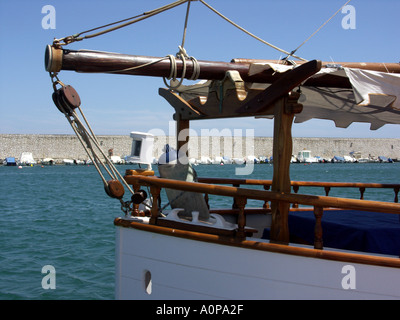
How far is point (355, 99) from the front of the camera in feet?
14.8

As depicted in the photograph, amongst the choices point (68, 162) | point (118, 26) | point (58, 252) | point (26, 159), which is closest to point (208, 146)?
point (68, 162)

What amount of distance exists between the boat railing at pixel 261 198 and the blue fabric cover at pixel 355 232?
49 centimetres

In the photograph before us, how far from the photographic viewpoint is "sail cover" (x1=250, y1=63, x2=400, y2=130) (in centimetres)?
420

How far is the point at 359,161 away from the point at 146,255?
10269cm

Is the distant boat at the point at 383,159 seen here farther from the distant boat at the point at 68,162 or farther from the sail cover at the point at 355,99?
the sail cover at the point at 355,99

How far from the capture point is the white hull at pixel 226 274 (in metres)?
3.88

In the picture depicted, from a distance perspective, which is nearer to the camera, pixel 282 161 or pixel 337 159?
pixel 282 161

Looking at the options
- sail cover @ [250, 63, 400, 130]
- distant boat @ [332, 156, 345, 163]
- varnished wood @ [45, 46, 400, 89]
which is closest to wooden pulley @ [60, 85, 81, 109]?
varnished wood @ [45, 46, 400, 89]

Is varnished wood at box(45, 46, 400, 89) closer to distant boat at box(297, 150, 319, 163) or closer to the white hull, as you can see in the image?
the white hull

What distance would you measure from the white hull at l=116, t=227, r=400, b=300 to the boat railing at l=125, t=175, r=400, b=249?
203 millimetres

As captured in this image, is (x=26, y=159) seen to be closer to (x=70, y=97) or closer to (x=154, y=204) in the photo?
(x=70, y=97)

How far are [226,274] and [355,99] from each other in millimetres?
1878

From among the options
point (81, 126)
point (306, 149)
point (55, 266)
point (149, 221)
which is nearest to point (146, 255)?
point (149, 221)
